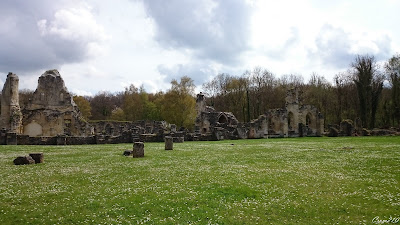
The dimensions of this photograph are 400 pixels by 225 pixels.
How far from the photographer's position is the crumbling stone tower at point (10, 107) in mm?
35750

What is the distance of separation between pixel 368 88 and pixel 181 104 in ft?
110

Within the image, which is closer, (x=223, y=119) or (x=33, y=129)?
(x=33, y=129)

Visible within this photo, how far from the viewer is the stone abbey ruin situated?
3315 cm

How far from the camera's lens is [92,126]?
1658 inches

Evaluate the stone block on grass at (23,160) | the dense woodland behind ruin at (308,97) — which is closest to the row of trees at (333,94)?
the dense woodland behind ruin at (308,97)

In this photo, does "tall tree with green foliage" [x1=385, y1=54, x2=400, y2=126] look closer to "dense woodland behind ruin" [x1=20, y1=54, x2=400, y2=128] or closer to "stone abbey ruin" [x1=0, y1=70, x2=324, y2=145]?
"dense woodland behind ruin" [x1=20, y1=54, x2=400, y2=128]

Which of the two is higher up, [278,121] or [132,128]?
[278,121]

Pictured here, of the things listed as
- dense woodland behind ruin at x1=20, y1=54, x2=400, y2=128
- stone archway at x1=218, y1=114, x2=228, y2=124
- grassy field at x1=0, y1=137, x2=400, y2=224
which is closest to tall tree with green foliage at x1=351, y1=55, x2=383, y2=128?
dense woodland behind ruin at x1=20, y1=54, x2=400, y2=128

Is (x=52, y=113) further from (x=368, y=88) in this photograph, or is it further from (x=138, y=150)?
(x=368, y=88)

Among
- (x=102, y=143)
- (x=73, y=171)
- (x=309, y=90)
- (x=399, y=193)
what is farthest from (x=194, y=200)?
(x=309, y=90)

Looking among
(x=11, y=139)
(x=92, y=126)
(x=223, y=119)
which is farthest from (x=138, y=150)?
(x=223, y=119)

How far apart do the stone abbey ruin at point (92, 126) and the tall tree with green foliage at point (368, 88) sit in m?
9.86

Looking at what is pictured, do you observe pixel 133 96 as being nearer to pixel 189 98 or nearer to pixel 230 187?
pixel 189 98

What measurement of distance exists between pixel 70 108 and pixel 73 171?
3528 centimetres
